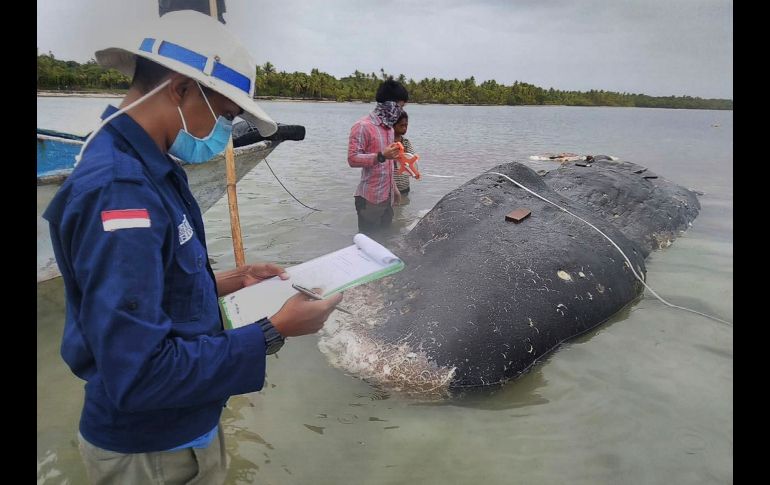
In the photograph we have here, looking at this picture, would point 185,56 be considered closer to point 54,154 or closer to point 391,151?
point 391,151

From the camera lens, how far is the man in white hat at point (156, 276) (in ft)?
3.98

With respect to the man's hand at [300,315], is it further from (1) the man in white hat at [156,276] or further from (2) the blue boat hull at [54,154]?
(2) the blue boat hull at [54,154]

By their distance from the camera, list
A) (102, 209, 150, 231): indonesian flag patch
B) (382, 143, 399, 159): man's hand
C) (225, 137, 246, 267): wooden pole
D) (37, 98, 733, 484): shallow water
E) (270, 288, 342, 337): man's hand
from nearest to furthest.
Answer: (102, 209, 150, 231): indonesian flag patch, (270, 288, 342, 337): man's hand, (37, 98, 733, 484): shallow water, (225, 137, 246, 267): wooden pole, (382, 143, 399, 159): man's hand

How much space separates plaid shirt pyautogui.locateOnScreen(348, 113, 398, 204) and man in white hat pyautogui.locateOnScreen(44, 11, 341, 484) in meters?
3.92

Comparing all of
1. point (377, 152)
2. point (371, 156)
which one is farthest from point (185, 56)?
point (377, 152)

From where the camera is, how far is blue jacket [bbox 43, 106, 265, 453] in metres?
1.20

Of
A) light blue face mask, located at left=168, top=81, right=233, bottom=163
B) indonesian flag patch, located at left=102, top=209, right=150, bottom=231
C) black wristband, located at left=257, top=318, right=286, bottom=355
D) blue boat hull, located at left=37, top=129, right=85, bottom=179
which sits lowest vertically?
black wristband, located at left=257, top=318, right=286, bottom=355

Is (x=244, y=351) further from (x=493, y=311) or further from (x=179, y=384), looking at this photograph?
(x=493, y=311)

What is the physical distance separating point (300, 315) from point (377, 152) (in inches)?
171

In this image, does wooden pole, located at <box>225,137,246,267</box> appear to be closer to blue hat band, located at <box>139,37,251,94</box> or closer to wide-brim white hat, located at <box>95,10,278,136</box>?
wide-brim white hat, located at <box>95,10,278,136</box>

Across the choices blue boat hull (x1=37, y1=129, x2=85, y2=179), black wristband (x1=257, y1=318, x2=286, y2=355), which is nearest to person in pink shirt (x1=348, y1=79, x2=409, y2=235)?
blue boat hull (x1=37, y1=129, x2=85, y2=179)

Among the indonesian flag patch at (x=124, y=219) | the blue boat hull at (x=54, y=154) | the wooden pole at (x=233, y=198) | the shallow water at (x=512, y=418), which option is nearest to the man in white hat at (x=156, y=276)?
the indonesian flag patch at (x=124, y=219)

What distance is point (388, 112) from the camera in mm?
5820
